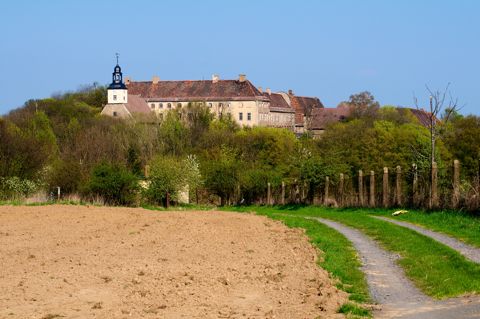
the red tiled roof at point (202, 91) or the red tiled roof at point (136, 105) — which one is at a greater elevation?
the red tiled roof at point (202, 91)

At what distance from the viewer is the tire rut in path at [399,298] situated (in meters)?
14.7

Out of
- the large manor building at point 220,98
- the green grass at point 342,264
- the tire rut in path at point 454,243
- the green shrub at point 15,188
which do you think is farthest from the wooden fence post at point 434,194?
the large manor building at point 220,98

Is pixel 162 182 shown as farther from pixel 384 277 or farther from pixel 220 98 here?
pixel 220 98

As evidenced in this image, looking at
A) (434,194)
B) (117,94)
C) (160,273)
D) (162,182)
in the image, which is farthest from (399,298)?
(117,94)

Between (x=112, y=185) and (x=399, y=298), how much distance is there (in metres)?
44.7

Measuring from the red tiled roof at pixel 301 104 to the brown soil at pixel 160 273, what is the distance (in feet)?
450

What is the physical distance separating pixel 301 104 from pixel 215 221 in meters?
139

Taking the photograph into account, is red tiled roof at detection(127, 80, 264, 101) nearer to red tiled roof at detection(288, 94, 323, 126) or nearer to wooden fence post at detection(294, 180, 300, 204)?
red tiled roof at detection(288, 94, 323, 126)

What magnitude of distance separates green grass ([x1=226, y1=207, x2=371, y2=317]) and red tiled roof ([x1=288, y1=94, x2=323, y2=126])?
136 metres

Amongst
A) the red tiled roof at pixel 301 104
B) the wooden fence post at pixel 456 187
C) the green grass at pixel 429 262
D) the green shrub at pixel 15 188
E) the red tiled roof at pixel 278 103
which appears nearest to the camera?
the green grass at pixel 429 262

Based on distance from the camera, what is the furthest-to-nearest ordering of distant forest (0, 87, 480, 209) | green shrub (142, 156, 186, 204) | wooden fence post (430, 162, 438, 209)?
1. green shrub (142, 156, 186, 204)
2. distant forest (0, 87, 480, 209)
3. wooden fence post (430, 162, 438, 209)

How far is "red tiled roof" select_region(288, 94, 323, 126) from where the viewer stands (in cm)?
17100

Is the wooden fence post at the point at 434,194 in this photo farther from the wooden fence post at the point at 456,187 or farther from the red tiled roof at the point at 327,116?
the red tiled roof at the point at 327,116

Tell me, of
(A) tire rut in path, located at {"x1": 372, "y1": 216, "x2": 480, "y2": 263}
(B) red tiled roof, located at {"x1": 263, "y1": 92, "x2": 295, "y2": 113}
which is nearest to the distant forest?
(A) tire rut in path, located at {"x1": 372, "y1": 216, "x2": 480, "y2": 263}
